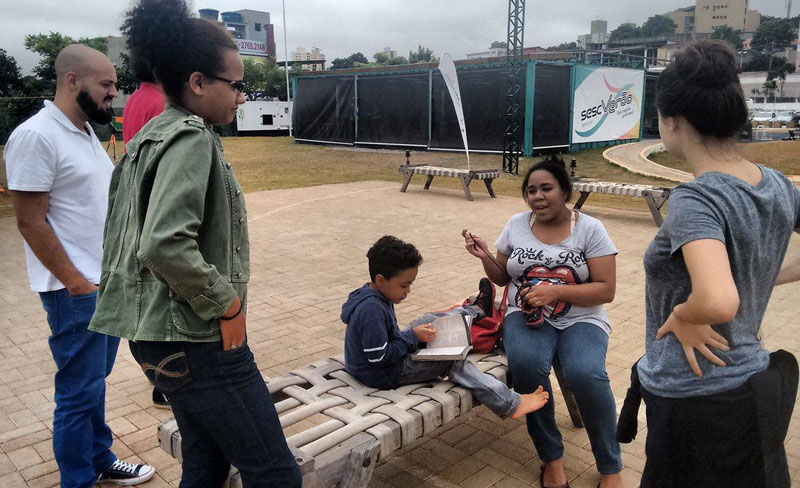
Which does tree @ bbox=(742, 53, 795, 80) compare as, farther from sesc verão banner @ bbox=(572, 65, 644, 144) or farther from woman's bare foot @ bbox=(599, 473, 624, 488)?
woman's bare foot @ bbox=(599, 473, 624, 488)

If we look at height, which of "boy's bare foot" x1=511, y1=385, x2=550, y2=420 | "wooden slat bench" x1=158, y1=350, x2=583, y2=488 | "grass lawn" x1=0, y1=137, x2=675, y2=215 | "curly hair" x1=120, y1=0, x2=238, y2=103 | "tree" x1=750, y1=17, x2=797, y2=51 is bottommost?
"grass lawn" x1=0, y1=137, x2=675, y2=215

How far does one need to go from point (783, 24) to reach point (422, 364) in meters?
160

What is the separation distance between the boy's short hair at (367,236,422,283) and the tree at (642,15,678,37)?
18616cm

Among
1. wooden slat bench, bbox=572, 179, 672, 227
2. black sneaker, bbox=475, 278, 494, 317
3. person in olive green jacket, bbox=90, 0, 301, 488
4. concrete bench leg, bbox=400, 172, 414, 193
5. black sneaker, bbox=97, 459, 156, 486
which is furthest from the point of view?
concrete bench leg, bbox=400, 172, 414, 193

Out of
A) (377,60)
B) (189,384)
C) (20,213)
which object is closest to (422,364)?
(189,384)

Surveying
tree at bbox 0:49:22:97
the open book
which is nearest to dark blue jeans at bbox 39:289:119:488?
the open book

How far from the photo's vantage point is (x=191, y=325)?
179 centimetres

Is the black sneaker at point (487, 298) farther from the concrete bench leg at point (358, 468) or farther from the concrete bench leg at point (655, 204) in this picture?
the concrete bench leg at point (655, 204)

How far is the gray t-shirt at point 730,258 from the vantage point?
1.59m

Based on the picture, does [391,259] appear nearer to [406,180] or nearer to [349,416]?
[349,416]

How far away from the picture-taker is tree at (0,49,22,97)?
1005 inches

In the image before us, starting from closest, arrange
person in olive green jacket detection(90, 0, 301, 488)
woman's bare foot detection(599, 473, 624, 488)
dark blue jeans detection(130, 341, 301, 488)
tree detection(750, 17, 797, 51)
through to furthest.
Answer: person in olive green jacket detection(90, 0, 301, 488) < dark blue jeans detection(130, 341, 301, 488) < woman's bare foot detection(599, 473, 624, 488) < tree detection(750, 17, 797, 51)

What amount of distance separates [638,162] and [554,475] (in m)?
18.2

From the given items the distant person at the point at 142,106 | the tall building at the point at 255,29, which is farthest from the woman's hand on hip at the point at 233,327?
the tall building at the point at 255,29
